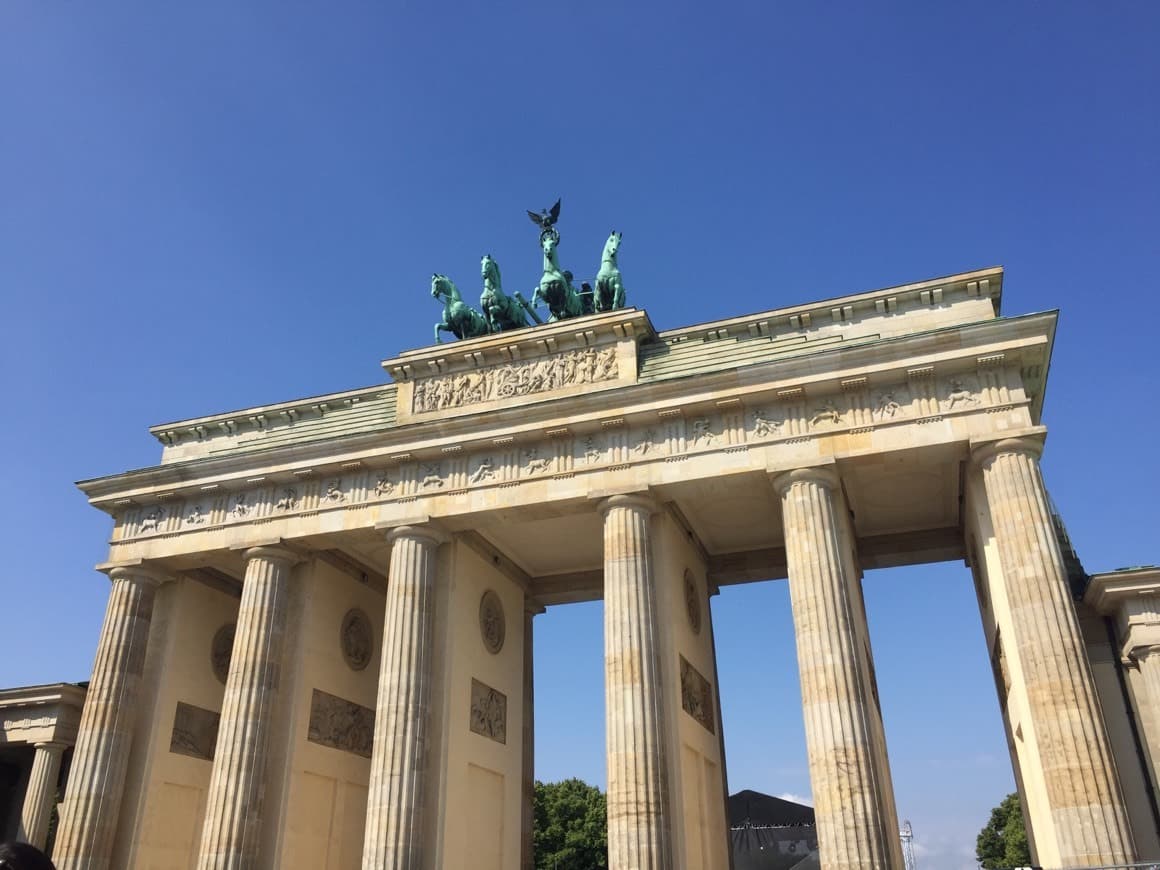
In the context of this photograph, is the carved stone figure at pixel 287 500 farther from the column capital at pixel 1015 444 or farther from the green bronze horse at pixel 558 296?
the column capital at pixel 1015 444

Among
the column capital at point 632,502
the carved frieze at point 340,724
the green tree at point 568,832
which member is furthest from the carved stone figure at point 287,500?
the green tree at point 568,832

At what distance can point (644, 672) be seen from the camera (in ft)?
68.0

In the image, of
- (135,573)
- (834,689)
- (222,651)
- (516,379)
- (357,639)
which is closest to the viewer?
(834,689)

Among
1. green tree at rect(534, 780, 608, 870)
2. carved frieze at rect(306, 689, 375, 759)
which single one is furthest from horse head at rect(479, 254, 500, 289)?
green tree at rect(534, 780, 608, 870)

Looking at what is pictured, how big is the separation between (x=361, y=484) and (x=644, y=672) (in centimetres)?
959

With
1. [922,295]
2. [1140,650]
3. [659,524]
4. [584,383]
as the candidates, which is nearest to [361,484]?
[584,383]

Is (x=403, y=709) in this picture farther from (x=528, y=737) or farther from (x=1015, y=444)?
(x=1015, y=444)

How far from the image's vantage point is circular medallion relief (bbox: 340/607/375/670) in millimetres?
27766

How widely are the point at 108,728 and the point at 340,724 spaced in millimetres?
6049

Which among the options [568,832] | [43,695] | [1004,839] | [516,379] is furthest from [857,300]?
[1004,839]

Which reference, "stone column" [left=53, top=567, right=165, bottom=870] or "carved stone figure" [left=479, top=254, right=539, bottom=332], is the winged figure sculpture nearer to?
"carved stone figure" [left=479, top=254, right=539, bottom=332]

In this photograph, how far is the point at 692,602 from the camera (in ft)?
85.1

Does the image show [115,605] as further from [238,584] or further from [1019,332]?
[1019,332]

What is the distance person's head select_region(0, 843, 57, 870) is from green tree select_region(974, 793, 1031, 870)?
67125 mm
